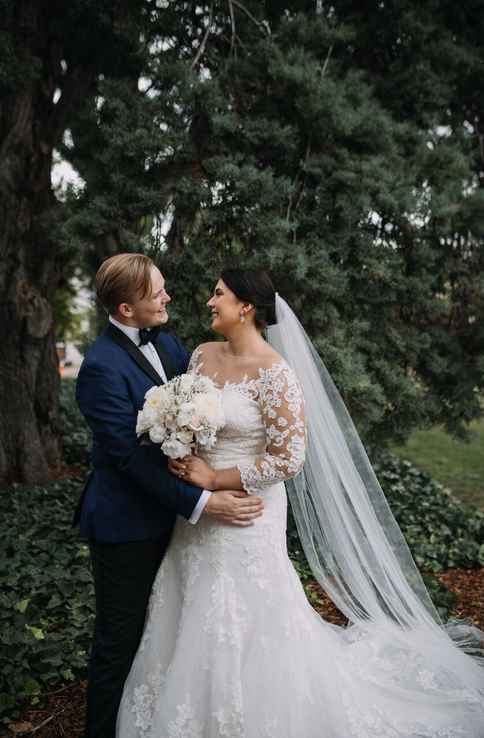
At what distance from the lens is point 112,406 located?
2.79 meters

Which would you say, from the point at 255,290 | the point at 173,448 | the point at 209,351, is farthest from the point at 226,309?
the point at 173,448

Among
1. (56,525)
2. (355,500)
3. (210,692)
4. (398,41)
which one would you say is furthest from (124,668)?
(398,41)

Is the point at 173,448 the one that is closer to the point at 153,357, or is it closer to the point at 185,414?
the point at 185,414

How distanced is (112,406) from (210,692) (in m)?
1.26

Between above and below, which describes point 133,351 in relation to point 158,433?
above

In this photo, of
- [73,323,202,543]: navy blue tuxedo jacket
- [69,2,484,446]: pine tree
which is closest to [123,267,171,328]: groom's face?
[73,323,202,543]: navy blue tuxedo jacket

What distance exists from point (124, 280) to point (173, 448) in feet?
2.66

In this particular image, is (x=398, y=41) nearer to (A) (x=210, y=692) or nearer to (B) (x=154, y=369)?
(B) (x=154, y=369)

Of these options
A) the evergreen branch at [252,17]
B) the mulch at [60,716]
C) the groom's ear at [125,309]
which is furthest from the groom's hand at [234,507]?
the evergreen branch at [252,17]

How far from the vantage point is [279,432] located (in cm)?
277

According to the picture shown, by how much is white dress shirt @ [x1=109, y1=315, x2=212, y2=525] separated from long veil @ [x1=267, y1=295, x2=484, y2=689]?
62 centimetres

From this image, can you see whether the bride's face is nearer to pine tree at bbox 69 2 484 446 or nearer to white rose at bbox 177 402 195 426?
white rose at bbox 177 402 195 426

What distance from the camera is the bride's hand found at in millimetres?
2756

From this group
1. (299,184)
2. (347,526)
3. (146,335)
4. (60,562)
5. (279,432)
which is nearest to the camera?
(279,432)
